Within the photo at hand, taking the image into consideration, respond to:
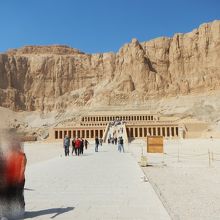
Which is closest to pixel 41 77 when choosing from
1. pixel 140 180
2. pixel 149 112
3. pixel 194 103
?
pixel 149 112

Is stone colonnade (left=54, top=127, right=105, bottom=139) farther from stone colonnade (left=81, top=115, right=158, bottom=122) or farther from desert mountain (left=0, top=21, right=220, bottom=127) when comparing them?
desert mountain (left=0, top=21, right=220, bottom=127)

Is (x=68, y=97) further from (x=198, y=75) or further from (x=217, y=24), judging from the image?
(x=217, y=24)

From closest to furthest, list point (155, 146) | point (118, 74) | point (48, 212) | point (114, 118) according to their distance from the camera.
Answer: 1. point (48, 212)
2. point (155, 146)
3. point (114, 118)
4. point (118, 74)

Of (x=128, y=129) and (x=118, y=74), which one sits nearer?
(x=128, y=129)

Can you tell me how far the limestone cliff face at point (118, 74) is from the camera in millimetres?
117250

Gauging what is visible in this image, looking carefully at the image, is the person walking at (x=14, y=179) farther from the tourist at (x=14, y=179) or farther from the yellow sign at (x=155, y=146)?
the yellow sign at (x=155, y=146)

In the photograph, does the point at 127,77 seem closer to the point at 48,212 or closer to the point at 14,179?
the point at 48,212

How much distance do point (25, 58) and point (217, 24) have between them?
7429 cm

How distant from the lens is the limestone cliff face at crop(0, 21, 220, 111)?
385 feet

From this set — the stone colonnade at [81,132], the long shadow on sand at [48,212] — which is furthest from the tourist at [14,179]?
the stone colonnade at [81,132]

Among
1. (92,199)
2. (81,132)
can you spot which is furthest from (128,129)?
(92,199)

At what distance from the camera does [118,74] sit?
128m

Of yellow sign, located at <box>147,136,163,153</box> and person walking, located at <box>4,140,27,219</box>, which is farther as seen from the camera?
yellow sign, located at <box>147,136,163,153</box>

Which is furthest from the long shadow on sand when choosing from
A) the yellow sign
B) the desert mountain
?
the desert mountain
